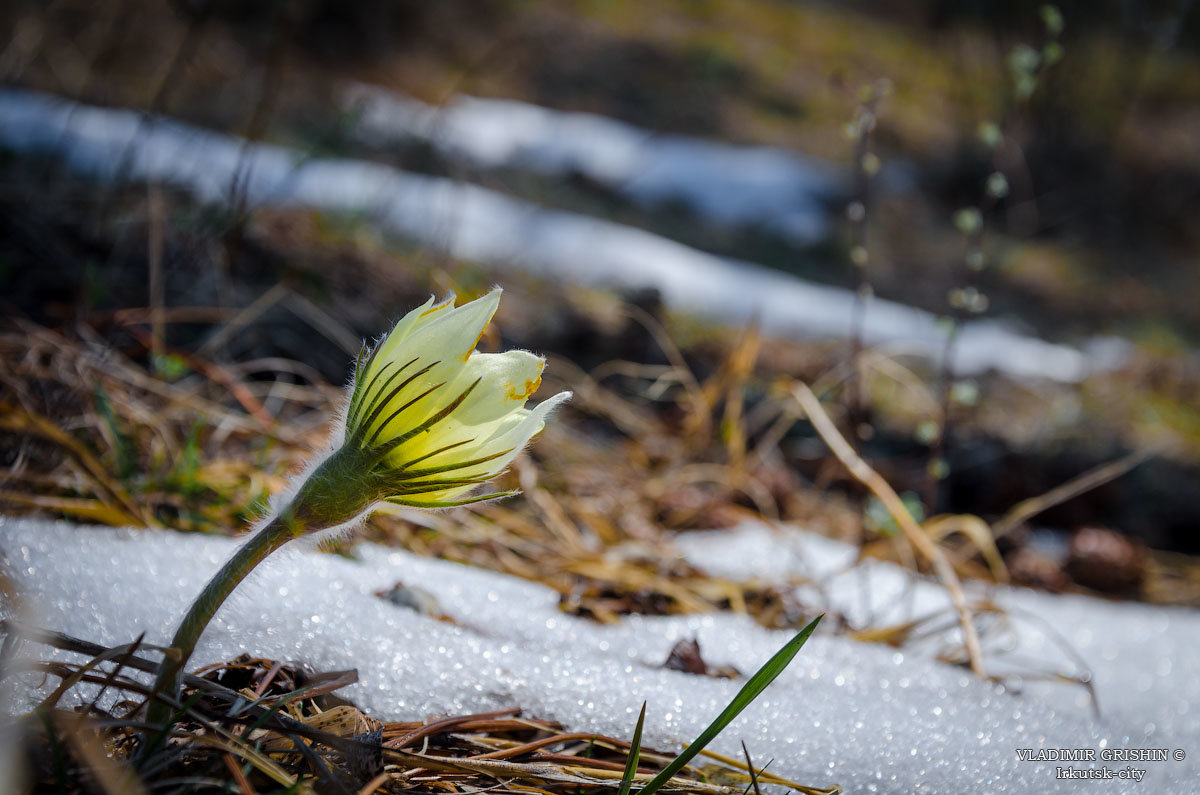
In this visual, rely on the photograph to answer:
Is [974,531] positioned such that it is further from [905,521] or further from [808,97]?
[808,97]

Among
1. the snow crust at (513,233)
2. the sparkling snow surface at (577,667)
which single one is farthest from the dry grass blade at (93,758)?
the snow crust at (513,233)

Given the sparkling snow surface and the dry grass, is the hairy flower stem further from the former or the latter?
the sparkling snow surface

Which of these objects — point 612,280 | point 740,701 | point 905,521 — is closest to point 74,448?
point 740,701

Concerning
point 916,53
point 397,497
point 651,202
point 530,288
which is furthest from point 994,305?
point 916,53

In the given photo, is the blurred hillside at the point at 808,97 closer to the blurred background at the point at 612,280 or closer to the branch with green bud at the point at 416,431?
the blurred background at the point at 612,280

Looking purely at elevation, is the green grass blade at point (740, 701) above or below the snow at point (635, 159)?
below

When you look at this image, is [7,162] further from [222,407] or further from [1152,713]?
[1152,713]
